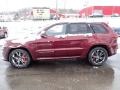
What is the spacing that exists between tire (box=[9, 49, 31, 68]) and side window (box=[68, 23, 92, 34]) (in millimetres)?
1667

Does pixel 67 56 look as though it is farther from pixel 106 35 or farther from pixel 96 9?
pixel 96 9

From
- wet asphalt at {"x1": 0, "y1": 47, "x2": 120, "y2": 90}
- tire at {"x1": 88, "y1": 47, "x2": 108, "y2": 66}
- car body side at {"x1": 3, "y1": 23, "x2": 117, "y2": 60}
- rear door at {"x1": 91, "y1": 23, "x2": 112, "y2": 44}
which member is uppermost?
rear door at {"x1": 91, "y1": 23, "x2": 112, "y2": 44}

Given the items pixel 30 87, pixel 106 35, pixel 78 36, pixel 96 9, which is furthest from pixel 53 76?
pixel 96 9

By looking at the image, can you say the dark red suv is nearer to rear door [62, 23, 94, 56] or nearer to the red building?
rear door [62, 23, 94, 56]

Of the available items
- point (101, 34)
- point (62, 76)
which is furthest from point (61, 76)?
point (101, 34)

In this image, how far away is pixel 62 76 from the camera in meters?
7.32

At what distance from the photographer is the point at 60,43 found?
27.1ft

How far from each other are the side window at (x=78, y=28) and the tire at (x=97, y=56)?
0.71 metres

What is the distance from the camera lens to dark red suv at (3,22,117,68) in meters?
8.23

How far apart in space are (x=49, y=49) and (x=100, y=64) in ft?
6.11

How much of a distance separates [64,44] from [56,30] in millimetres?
557

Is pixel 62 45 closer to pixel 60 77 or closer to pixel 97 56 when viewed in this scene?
pixel 97 56

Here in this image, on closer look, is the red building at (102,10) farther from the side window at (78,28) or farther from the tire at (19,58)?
the tire at (19,58)

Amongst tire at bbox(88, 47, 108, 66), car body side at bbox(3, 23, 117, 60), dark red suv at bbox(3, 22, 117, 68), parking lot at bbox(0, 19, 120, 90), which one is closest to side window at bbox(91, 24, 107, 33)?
dark red suv at bbox(3, 22, 117, 68)
